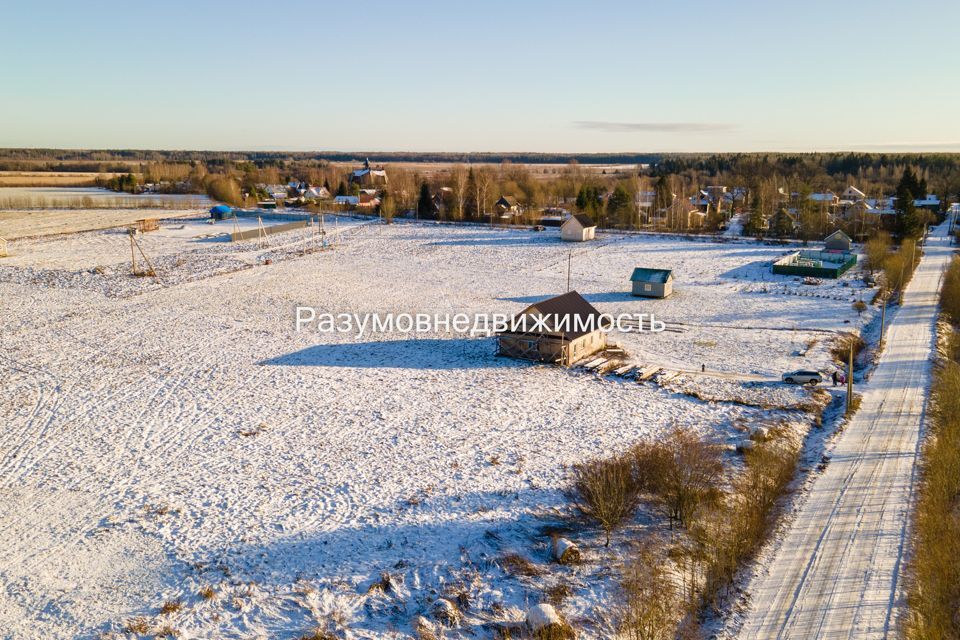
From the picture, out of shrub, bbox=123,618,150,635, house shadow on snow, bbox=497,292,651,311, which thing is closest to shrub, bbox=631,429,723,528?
shrub, bbox=123,618,150,635

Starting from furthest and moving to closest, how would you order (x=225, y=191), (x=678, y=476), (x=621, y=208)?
(x=225, y=191) → (x=621, y=208) → (x=678, y=476)

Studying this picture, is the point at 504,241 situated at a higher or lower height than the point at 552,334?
higher

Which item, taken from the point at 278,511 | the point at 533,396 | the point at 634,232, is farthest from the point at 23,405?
the point at 634,232

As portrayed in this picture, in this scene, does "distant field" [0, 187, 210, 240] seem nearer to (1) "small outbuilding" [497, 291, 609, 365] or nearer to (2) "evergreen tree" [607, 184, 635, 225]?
(2) "evergreen tree" [607, 184, 635, 225]

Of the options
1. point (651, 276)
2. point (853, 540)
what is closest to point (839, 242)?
point (651, 276)

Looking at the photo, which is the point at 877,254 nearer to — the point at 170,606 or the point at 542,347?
the point at 542,347

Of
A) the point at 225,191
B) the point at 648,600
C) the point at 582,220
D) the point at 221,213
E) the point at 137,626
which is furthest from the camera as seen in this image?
the point at 225,191

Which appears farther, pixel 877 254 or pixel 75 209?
pixel 75 209

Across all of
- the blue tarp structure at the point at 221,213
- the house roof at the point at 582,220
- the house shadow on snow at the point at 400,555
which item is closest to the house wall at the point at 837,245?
the house roof at the point at 582,220

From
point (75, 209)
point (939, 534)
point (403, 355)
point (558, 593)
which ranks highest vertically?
point (75, 209)
